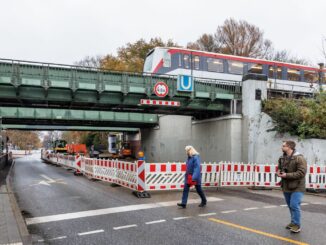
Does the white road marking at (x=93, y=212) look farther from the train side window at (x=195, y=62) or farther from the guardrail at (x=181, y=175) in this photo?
the train side window at (x=195, y=62)

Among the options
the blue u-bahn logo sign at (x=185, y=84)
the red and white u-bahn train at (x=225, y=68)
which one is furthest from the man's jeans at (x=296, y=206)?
the red and white u-bahn train at (x=225, y=68)

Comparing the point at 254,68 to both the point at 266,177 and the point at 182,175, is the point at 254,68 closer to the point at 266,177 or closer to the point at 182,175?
the point at 266,177

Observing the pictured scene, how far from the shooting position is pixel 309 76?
31734 mm

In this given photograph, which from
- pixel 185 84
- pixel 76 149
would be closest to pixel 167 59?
pixel 185 84

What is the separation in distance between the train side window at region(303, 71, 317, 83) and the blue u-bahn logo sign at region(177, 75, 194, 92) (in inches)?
540

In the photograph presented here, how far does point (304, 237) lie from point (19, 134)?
374 feet

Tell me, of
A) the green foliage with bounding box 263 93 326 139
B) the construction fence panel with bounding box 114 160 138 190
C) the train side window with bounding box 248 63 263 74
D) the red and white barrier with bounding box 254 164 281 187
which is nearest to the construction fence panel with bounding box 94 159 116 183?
the construction fence panel with bounding box 114 160 138 190

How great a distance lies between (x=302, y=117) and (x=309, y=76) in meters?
10.5

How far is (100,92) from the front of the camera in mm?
22094

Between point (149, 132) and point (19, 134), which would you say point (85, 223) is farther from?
point (19, 134)

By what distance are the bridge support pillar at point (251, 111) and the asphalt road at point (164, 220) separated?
1320 centimetres

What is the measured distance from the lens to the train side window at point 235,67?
28.1 meters

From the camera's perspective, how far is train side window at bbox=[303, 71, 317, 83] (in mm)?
31438

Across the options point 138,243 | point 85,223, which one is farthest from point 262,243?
point 85,223
